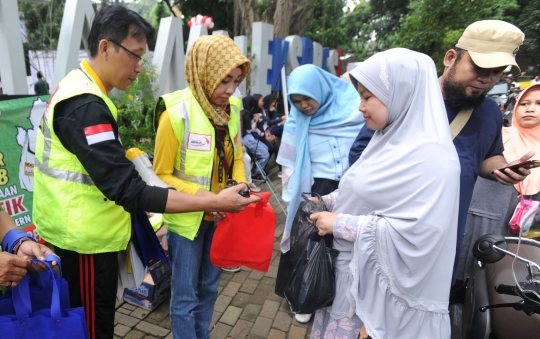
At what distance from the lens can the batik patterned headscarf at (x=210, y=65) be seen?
167 centimetres

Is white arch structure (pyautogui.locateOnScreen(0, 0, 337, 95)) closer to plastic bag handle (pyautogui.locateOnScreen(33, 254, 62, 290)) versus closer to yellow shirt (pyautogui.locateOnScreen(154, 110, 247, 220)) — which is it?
yellow shirt (pyautogui.locateOnScreen(154, 110, 247, 220))

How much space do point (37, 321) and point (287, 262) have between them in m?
1.08

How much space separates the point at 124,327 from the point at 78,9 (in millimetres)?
3806

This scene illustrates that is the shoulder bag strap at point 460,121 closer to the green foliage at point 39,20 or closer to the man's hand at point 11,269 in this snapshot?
the man's hand at point 11,269

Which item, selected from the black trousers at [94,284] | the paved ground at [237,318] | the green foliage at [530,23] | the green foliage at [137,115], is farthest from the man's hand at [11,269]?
the green foliage at [530,23]

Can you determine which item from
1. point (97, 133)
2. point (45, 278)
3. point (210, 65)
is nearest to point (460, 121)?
point (210, 65)

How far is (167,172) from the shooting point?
1719mm

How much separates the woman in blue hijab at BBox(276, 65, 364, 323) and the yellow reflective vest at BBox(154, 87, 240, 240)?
3.33 feet

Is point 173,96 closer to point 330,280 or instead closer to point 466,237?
point 330,280

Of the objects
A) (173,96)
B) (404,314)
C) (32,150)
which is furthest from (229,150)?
(32,150)

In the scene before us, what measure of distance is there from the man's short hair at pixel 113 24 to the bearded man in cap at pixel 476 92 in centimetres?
165

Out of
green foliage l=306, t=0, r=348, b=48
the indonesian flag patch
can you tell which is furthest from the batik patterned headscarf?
green foliage l=306, t=0, r=348, b=48

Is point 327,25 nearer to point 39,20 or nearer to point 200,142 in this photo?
point 39,20

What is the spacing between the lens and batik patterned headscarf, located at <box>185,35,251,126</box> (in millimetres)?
1668
